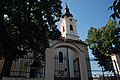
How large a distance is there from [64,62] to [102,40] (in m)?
8.10

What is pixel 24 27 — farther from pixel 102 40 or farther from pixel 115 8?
pixel 102 40

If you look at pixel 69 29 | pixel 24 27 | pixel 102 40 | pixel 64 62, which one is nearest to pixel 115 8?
pixel 24 27

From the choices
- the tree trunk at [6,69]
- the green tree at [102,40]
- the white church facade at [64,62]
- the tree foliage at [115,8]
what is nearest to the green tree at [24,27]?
the tree trunk at [6,69]

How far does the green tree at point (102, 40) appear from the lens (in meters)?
19.8

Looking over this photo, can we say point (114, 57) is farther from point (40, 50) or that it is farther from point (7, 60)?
point (7, 60)

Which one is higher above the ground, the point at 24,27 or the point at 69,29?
the point at 69,29

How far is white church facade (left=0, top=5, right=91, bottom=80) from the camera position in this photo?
1089cm

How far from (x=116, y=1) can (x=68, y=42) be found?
10058 millimetres

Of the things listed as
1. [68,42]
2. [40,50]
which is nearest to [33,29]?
[40,50]

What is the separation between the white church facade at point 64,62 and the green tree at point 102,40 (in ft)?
8.42

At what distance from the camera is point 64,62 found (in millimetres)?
25641

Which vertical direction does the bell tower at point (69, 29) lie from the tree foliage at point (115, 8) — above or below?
above

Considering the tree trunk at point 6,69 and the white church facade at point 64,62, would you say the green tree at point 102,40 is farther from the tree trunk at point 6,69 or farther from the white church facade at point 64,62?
the tree trunk at point 6,69

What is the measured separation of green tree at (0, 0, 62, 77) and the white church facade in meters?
1.10
